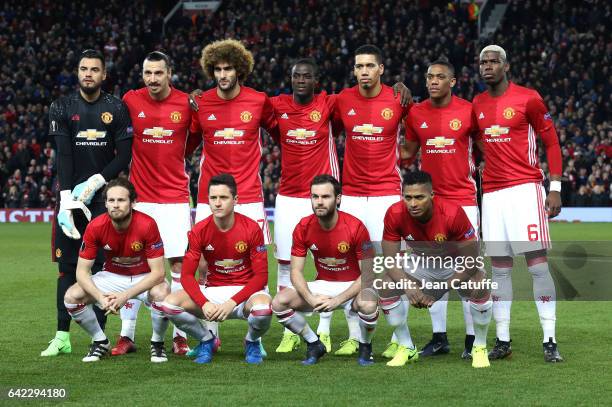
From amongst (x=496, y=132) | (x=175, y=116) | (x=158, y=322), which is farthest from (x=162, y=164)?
(x=496, y=132)

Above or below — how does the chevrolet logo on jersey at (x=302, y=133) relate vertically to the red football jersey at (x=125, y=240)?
above

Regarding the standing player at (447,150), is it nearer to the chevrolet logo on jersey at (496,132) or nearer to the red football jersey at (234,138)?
the chevrolet logo on jersey at (496,132)

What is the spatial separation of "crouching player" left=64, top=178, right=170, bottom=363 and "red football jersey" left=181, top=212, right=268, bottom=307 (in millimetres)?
327

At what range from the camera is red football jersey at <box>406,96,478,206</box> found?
8016 millimetres

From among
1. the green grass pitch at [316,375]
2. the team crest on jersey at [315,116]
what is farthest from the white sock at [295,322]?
the team crest on jersey at [315,116]

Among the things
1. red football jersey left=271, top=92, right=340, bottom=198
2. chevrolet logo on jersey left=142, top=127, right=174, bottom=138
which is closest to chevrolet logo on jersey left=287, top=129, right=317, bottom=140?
Answer: red football jersey left=271, top=92, right=340, bottom=198

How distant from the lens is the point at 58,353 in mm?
7871

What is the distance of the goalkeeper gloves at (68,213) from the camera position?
7.85 metres

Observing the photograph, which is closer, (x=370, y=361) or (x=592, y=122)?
(x=370, y=361)

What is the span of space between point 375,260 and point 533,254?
1.24 m

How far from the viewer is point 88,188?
25.8ft

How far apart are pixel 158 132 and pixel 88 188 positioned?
2.63ft

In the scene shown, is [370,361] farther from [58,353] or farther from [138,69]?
[138,69]

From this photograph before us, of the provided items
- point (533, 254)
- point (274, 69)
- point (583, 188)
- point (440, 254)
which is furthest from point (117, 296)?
point (274, 69)
